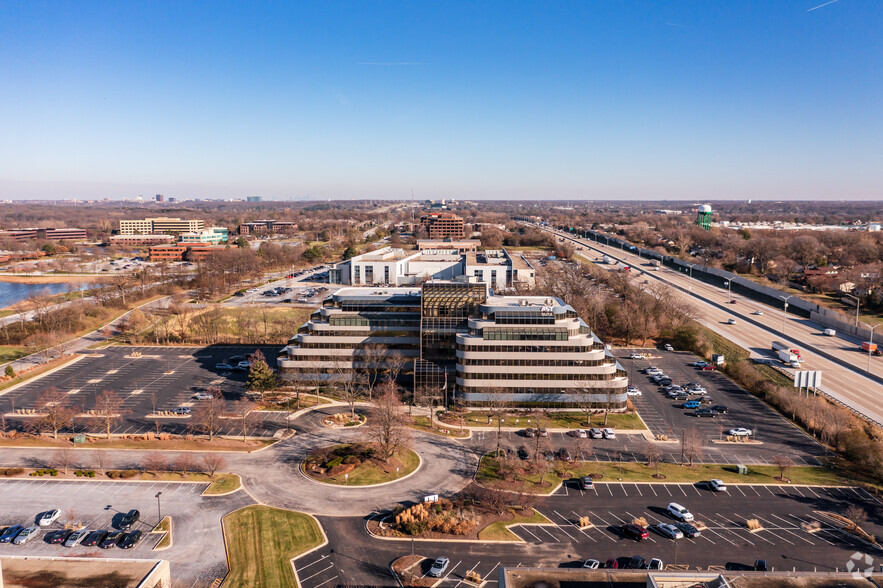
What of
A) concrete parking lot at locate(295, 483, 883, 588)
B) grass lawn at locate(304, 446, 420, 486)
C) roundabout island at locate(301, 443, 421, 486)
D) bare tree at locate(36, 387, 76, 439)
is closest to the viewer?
concrete parking lot at locate(295, 483, 883, 588)

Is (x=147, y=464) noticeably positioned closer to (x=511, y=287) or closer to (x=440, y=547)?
(x=440, y=547)

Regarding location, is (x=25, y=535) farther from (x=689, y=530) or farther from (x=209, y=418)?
(x=689, y=530)

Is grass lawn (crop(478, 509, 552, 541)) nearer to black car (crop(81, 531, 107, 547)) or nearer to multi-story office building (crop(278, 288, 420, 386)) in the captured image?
black car (crop(81, 531, 107, 547))

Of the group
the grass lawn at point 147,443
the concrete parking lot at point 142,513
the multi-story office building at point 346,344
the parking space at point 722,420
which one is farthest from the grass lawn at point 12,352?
the parking space at point 722,420

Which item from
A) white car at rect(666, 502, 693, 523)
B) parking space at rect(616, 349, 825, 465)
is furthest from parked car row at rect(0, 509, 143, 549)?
parking space at rect(616, 349, 825, 465)

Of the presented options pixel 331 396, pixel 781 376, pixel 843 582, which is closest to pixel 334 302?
pixel 331 396

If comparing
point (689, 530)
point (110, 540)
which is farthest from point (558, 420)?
point (110, 540)
